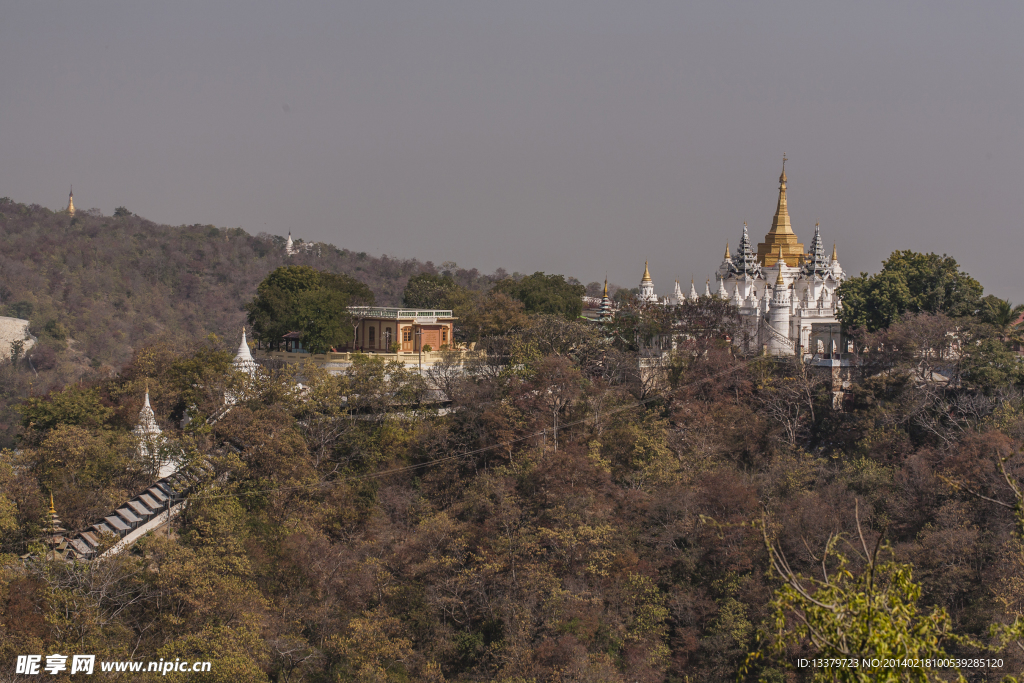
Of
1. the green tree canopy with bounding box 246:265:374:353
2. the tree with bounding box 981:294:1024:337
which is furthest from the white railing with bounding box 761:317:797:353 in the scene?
the green tree canopy with bounding box 246:265:374:353

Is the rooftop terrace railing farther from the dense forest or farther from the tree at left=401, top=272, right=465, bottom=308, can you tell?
the tree at left=401, top=272, right=465, bottom=308

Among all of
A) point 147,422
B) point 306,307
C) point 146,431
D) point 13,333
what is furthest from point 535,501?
point 13,333

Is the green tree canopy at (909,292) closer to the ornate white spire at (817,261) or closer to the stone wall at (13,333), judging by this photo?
the ornate white spire at (817,261)

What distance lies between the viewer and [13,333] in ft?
189

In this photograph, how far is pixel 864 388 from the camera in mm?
27219

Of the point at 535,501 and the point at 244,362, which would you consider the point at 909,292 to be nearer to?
the point at 535,501

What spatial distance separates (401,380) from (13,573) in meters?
11.3

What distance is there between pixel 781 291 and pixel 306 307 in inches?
641

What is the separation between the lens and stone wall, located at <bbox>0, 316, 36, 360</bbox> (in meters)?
56.5

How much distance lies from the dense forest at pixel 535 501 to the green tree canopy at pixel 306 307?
270cm

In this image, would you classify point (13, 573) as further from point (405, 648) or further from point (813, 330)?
point (813, 330)

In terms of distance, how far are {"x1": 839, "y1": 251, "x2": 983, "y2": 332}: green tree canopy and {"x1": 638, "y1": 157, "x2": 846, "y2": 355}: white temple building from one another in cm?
163

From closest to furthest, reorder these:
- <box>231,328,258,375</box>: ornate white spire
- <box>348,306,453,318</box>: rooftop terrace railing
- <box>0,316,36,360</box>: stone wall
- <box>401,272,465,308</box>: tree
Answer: <box>231,328,258,375</box>: ornate white spire → <box>348,306,453,318</box>: rooftop terrace railing → <box>401,272,465,308</box>: tree → <box>0,316,36,360</box>: stone wall

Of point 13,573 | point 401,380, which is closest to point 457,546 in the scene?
point 401,380
